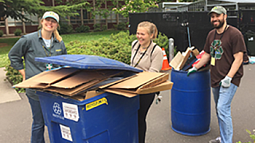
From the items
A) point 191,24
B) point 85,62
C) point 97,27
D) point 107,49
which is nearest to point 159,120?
point 85,62

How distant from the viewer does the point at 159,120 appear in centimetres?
523

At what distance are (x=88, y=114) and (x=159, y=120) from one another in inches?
123

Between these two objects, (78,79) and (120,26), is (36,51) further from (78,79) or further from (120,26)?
(120,26)

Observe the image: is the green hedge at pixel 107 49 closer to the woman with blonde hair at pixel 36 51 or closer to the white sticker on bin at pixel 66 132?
the woman with blonde hair at pixel 36 51

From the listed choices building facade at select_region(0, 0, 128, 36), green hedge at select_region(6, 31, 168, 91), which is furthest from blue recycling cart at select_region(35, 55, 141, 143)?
building facade at select_region(0, 0, 128, 36)

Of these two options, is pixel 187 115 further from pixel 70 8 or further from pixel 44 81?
pixel 70 8

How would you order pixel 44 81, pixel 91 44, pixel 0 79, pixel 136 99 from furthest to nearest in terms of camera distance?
pixel 91 44 → pixel 0 79 → pixel 136 99 → pixel 44 81

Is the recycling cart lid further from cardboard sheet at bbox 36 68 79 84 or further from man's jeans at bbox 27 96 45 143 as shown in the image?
man's jeans at bbox 27 96 45 143

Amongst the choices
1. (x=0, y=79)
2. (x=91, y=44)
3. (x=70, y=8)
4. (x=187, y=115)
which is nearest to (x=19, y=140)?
(x=187, y=115)

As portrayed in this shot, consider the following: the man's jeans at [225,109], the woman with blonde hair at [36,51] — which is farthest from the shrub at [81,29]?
the man's jeans at [225,109]

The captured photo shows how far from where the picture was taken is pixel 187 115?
439 centimetres

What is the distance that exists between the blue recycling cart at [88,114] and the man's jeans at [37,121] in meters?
0.79

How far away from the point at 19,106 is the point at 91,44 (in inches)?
176

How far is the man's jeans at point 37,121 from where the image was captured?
135 inches
